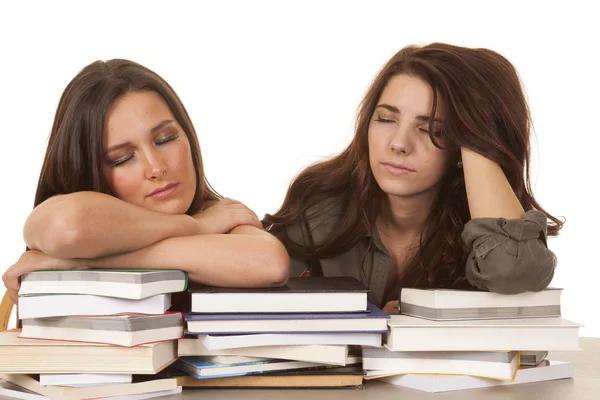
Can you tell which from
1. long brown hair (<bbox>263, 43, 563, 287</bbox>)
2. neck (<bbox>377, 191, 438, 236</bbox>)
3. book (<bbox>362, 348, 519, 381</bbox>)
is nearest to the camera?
book (<bbox>362, 348, 519, 381</bbox>)

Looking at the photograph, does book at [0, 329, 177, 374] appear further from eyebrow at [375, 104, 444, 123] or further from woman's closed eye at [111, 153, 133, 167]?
eyebrow at [375, 104, 444, 123]

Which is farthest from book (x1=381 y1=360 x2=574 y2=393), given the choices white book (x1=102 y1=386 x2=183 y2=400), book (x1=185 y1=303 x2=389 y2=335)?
white book (x1=102 y1=386 x2=183 y2=400)

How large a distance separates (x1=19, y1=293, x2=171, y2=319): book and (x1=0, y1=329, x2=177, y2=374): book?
0.16ft

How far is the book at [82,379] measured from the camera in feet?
3.96

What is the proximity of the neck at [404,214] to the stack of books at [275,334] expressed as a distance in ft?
2.41

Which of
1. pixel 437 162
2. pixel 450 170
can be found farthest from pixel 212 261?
pixel 450 170

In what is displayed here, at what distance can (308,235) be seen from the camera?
206cm

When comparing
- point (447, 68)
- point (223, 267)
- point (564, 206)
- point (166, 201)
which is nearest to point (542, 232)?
point (447, 68)

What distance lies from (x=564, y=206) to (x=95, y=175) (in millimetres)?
2353

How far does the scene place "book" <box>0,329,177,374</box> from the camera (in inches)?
46.9

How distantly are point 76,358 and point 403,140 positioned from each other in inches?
34.9

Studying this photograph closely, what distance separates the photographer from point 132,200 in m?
1.59

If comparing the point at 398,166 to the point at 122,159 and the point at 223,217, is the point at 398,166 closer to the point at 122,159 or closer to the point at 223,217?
the point at 223,217

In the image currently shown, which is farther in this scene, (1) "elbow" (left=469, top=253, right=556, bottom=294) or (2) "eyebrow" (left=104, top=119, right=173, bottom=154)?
(2) "eyebrow" (left=104, top=119, right=173, bottom=154)
